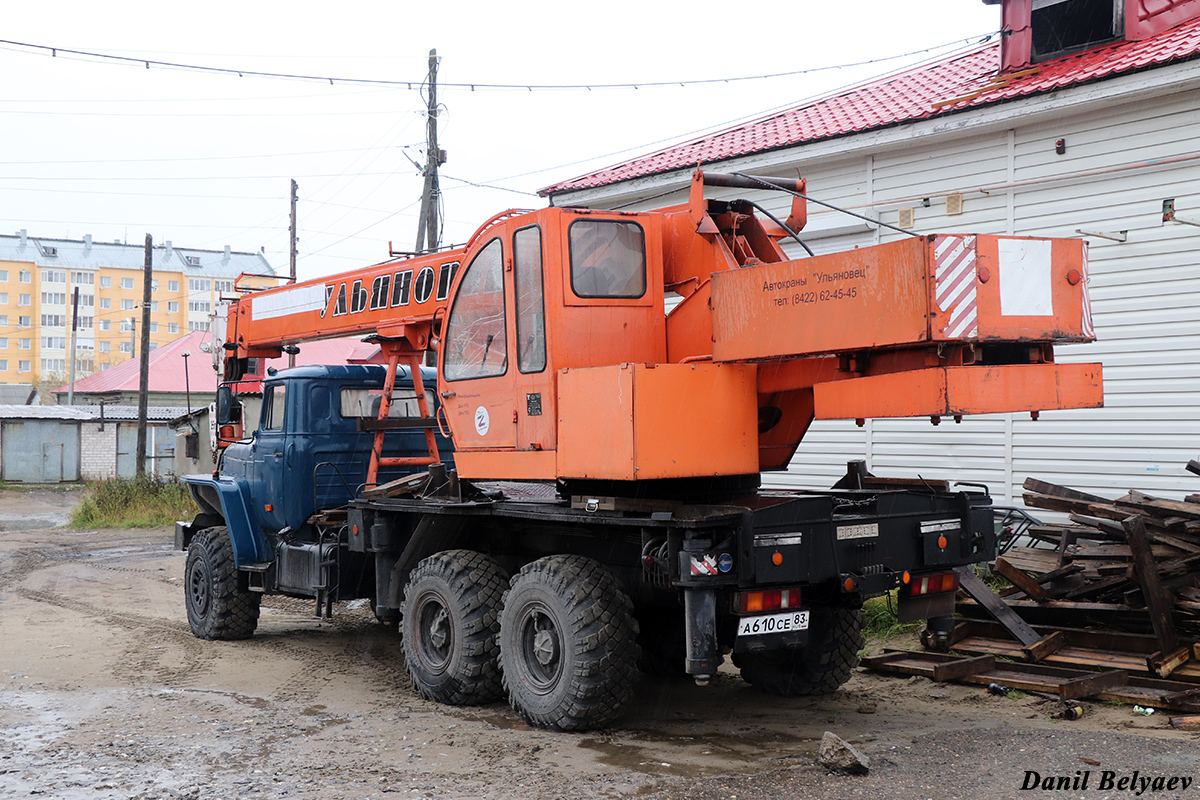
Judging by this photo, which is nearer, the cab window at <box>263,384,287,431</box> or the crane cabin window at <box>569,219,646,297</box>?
the crane cabin window at <box>569,219,646,297</box>

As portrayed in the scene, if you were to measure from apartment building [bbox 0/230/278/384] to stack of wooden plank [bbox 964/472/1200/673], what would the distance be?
9193 centimetres

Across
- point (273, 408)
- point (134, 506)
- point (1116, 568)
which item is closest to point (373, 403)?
point (273, 408)

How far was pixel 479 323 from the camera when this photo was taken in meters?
7.96

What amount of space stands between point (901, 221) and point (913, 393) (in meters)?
7.25

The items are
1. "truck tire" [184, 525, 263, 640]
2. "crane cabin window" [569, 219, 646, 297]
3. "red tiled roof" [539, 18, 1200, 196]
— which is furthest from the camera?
"red tiled roof" [539, 18, 1200, 196]

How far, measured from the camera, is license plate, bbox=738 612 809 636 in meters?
6.29

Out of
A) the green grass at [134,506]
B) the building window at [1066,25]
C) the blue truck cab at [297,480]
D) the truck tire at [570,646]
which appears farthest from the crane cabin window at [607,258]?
the green grass at [134,506]

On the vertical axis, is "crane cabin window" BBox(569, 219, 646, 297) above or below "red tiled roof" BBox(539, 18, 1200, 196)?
below

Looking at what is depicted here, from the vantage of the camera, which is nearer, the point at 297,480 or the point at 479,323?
the point at 479,323

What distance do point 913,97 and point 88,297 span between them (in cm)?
9812

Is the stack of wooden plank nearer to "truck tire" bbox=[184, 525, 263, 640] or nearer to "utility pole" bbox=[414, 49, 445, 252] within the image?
"truck tire" bbox=[184, 525, 263, 640]

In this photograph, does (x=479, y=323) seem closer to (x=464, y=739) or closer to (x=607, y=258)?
(x=607, y=258)

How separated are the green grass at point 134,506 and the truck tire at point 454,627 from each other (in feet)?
58.6

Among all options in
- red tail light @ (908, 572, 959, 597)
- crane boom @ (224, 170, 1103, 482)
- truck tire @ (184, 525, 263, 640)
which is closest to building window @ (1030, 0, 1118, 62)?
crane boom @ (224, 170, 1103, 482)
